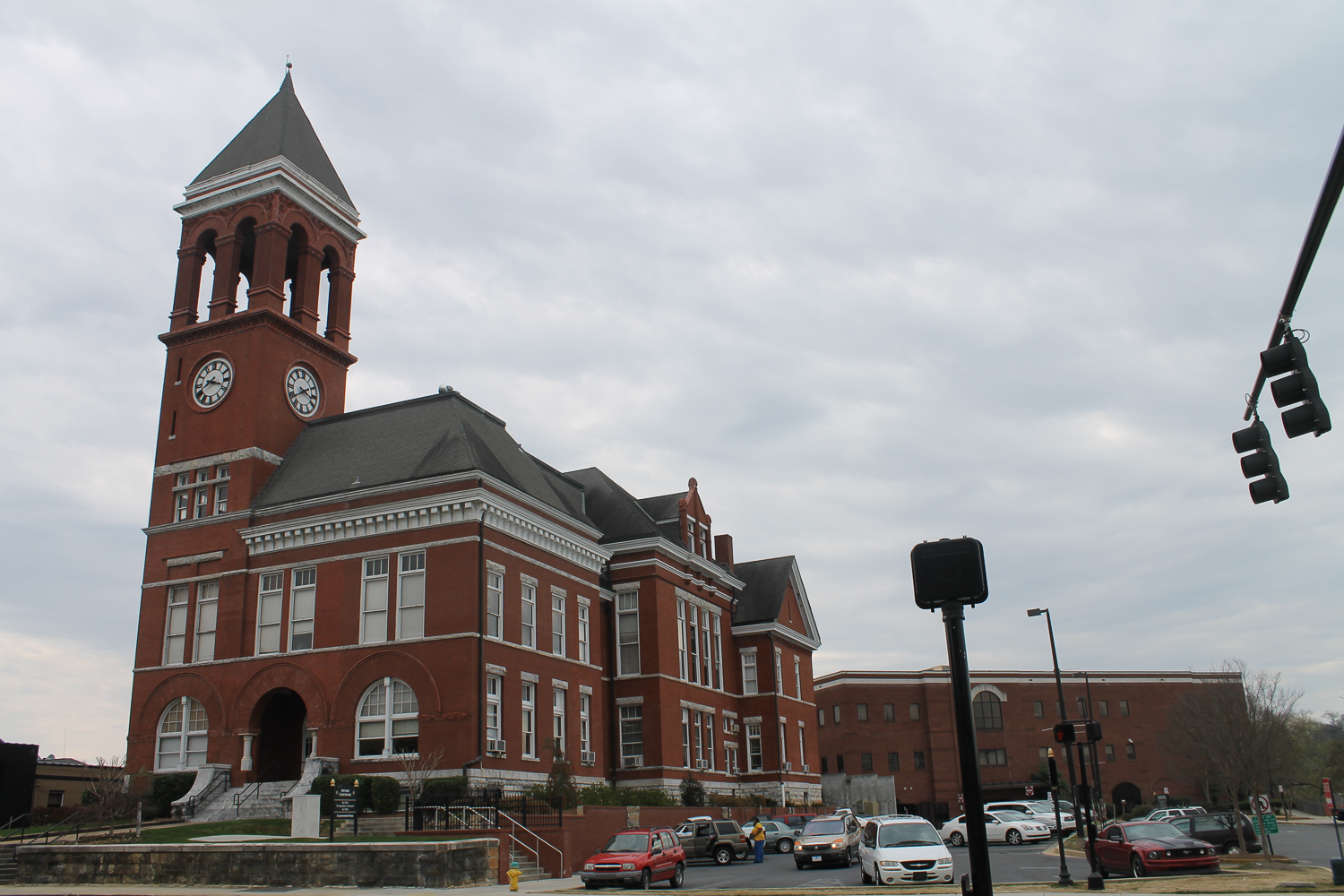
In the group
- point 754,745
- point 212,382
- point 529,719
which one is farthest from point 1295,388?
point 754,745

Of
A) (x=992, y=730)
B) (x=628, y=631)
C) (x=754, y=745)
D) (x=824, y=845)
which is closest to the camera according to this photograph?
(x=824, y=845)

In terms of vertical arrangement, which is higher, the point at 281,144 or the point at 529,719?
the point at 281,144

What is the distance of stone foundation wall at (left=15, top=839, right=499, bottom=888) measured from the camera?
82.3ft

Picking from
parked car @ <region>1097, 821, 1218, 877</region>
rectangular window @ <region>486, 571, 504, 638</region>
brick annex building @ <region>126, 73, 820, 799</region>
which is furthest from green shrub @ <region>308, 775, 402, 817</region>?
parked car @ <region>1097, 821, 1218, 877</region>

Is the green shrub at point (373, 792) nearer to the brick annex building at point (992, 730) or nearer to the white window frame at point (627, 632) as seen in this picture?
the white window frame at point (627, 632)

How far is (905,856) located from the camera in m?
25.0

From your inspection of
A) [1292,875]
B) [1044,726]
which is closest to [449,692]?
[1292,875]

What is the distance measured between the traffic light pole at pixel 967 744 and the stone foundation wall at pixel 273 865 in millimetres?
22023

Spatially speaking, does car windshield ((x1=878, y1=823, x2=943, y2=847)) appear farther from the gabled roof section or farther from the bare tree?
the gabled roof section

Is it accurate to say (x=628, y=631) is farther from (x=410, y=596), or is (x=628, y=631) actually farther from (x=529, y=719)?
(x=410, y=596)

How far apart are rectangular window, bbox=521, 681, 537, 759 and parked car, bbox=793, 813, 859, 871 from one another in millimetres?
11084

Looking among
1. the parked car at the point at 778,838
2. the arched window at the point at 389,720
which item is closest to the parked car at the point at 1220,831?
the parked car at the point at 778,838

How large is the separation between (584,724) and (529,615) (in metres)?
6.19

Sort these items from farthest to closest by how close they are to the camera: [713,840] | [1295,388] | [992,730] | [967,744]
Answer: [992,730]
[713,840]
[1295,388]
[967,744]
